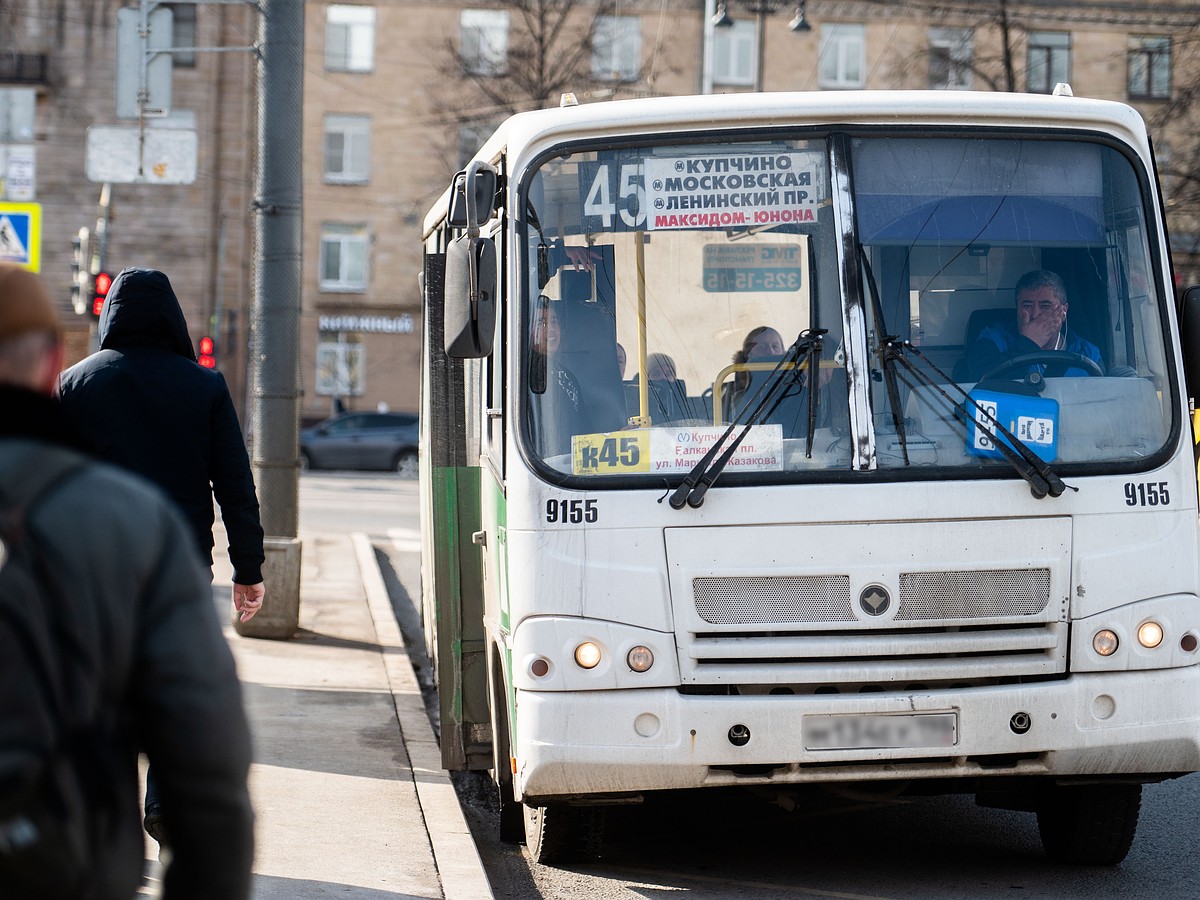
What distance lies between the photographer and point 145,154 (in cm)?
1350

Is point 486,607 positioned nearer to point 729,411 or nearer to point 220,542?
point 729,411

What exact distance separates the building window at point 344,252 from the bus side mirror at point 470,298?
41.6m

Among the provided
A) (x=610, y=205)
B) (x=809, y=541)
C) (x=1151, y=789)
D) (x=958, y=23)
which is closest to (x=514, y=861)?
(x=809, y=541)

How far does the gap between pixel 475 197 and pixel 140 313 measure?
1149 mm

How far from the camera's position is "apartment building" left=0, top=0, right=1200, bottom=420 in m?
44.4

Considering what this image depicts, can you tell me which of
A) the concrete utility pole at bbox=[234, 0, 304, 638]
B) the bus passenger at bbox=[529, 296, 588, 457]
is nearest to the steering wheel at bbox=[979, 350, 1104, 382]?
the bus passenger at bbox=[529, 296, 588, 457]

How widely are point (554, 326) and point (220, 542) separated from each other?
14327 millimetres

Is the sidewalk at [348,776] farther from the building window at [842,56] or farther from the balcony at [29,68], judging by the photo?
the balcony at [29,68]

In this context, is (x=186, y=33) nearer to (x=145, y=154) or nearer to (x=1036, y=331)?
(x=145, y=154)

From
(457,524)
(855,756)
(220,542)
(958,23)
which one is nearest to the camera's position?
(855,756)

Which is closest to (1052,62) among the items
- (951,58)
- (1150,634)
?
(951,58)

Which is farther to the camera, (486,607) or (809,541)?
(486,607)

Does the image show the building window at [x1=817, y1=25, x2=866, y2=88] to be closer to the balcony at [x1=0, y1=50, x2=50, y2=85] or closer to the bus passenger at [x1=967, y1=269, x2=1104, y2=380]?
the balcony at [x1=0, y1=50, x2=50, y2=85]

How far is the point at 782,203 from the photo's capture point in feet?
18.3
